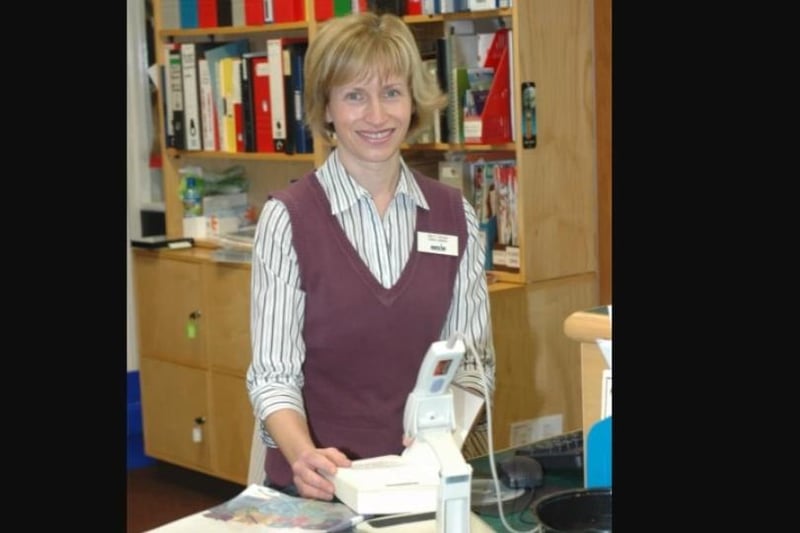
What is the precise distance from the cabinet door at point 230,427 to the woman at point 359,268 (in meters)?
2.31

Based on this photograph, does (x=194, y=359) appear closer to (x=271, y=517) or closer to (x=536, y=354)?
(x=536, y=354)

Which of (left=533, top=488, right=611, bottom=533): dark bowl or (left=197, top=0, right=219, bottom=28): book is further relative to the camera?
(left=197, top=0, right=219, bottom=28): book

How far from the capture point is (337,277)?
216 centimetres

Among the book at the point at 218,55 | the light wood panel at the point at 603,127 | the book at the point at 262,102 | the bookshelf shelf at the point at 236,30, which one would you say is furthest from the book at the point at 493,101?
the book at the point at 218,55

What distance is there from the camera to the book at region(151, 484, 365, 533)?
163cm

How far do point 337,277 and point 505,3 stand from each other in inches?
72.2

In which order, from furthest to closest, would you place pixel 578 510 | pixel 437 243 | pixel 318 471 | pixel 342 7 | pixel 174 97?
pixel 174 97 → pixel 342 7 → pixel 437 243 → pixel 318 471 → pixel 578 510

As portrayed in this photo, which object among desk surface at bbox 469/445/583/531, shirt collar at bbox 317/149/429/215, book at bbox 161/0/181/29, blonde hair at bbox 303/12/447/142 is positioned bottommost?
desk surface at bbox 469/445/583/531

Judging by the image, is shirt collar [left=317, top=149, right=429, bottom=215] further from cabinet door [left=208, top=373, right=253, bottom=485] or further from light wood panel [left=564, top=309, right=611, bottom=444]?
cabinet door [left=208, top=373, right=253, bottom=485]

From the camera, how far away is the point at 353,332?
2.16m

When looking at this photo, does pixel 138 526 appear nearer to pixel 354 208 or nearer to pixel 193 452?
pixel 193 452

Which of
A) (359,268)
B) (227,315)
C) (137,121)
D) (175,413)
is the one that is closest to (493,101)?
(227,315)

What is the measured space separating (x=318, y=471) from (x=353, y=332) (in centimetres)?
45

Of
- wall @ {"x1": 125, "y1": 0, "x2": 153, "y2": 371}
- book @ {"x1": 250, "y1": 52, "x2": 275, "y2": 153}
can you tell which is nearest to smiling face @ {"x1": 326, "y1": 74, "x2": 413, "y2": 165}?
book @ {"x1": 250, "y1": 52, "x2": 275, "y2": 153}
